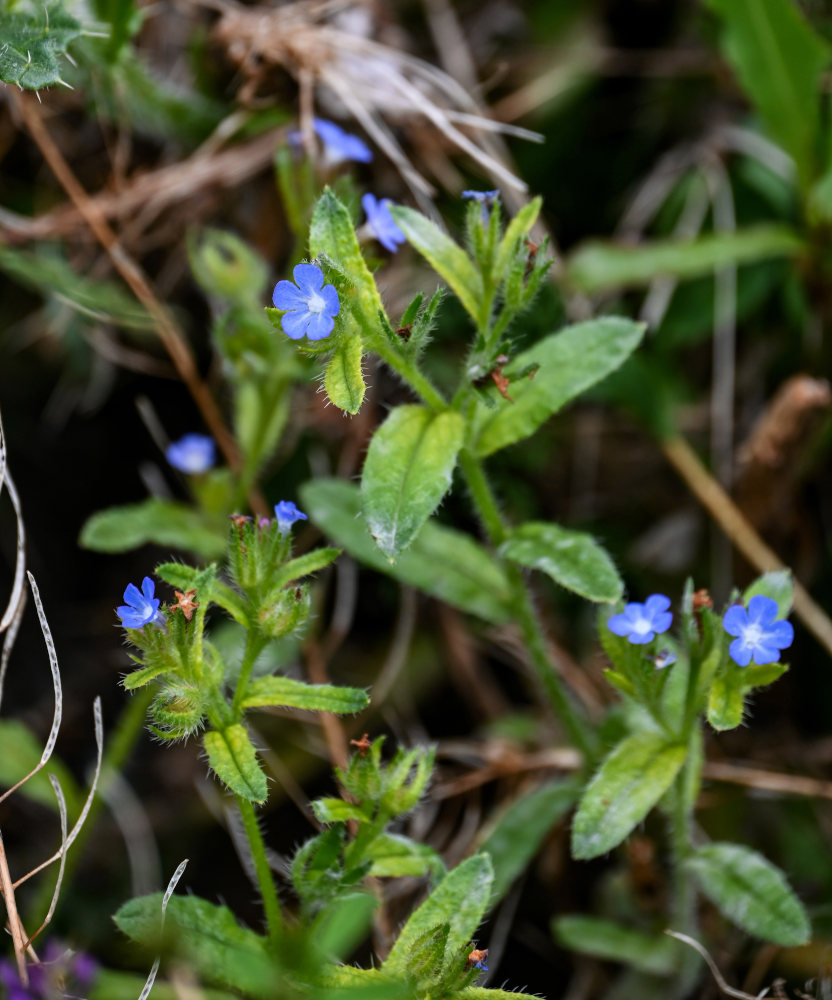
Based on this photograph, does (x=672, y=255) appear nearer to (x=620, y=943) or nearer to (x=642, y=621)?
(x=642, y=621)

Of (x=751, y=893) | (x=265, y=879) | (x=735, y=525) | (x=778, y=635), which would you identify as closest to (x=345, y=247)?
(x=778, y=635)

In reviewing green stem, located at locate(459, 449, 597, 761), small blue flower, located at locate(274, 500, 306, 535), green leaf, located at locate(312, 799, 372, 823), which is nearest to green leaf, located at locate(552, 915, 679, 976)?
green stem, located at locate(459, 449, 597, 761)

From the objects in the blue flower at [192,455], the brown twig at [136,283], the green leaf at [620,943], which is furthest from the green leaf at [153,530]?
the green leaf at [620,943]

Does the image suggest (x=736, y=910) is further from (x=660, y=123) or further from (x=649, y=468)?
(x=660, y=123)

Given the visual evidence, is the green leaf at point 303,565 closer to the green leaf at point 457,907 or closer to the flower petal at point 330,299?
the flower petal at point 330,299

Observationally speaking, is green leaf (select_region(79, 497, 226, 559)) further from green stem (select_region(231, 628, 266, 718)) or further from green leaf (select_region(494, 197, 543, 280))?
Result: green leaf (select_region(494, 197, 543, 280))

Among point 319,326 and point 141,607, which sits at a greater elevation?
point 319,326
